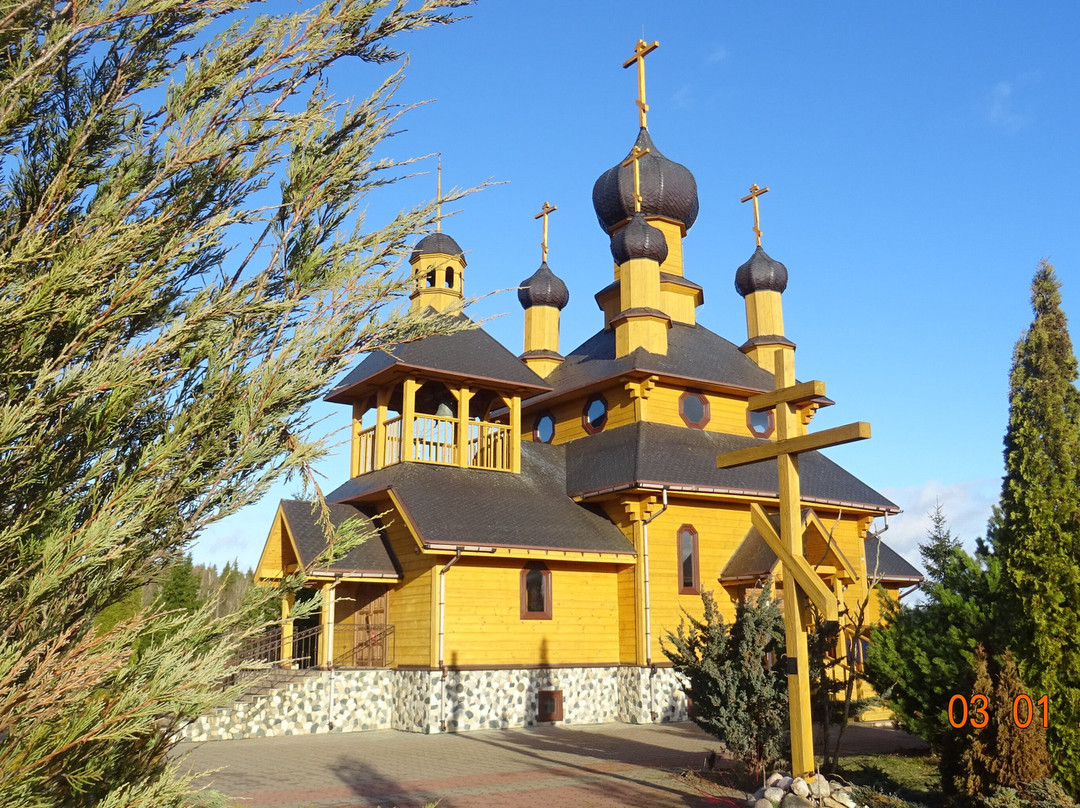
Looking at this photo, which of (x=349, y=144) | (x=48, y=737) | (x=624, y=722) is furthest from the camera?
(x=624, y=722)

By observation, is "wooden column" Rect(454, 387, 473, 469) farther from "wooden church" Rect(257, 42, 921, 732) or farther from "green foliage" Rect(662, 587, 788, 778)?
"green foliage" Rect(662, 587, 788, 778)

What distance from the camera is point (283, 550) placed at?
16938mm

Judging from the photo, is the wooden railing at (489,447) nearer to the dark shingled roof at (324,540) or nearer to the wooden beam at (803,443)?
the dark shingled roof at (324,540)

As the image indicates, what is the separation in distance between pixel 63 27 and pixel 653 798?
7895 mm

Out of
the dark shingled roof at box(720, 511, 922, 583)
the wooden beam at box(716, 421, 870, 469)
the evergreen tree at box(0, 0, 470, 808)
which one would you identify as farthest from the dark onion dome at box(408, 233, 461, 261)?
the evergreen tree at box(0, 0, 470, 808)

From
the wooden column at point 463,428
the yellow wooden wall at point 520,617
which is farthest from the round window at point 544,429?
the yellow wooden wall at point 520,617

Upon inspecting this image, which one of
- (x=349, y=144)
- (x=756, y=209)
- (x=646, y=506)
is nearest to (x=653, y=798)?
(x=349, y=144)

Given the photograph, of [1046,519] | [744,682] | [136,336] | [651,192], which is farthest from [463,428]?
[136,336]

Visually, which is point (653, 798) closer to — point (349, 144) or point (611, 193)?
point (349, 144)

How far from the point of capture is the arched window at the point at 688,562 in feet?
56.0

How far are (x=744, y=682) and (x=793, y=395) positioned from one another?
3063mm

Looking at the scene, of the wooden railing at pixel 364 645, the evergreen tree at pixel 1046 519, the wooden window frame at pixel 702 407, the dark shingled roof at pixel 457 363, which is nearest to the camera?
the evergreen tree at pixel 1046 519

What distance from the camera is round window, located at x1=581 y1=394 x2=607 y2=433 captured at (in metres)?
19.6

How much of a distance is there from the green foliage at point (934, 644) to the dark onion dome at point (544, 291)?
14424mm
